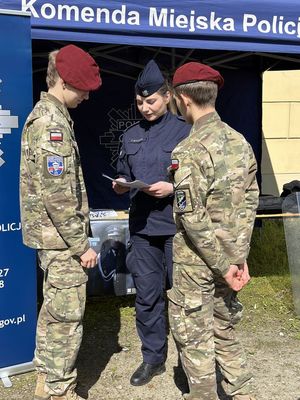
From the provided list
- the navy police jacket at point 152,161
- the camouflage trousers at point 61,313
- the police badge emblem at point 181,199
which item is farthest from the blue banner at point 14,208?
the police badge emblem at point 181,199

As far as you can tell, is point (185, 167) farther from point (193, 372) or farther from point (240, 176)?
point (193, 372)

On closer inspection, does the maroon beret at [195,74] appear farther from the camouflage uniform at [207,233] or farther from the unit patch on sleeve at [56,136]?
the unit patch on sleeve at [56,136]

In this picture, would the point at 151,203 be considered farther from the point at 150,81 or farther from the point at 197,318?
the point at 197,318

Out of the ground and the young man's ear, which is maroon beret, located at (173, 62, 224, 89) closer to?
the young man's ear

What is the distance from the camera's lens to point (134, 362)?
11.3 ft

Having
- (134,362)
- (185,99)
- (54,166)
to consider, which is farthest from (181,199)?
(134,362)

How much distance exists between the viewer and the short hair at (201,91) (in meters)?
2.32

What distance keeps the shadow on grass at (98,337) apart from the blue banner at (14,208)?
0.38m

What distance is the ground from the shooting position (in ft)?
10.1

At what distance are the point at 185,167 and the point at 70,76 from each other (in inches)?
28.1

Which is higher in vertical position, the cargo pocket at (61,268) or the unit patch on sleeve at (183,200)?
the unit patch on sleeve at (183,200)

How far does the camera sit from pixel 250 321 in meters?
4.19

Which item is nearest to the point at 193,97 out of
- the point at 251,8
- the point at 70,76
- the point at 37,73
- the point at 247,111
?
the point at 70,76

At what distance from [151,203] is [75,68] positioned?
37.3 inches
